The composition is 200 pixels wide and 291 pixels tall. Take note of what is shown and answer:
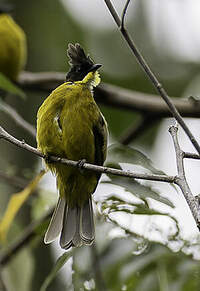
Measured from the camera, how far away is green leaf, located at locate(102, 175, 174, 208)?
2.55 m

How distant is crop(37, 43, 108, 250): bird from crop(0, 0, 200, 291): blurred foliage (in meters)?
0.10

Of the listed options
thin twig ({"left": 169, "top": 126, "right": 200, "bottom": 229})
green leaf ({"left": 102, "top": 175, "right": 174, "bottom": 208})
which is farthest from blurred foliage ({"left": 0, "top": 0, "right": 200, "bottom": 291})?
thin twig ({"left": 169, "top": 126, "right": 200, "bottom": 229})

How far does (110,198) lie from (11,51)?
1986 mm

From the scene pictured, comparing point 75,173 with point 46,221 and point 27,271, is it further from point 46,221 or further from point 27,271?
point 27,271

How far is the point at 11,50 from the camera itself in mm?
4531

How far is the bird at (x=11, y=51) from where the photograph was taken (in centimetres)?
442

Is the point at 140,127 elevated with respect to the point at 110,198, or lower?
elevated

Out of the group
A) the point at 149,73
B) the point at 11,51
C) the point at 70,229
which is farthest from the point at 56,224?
the point at 11,51

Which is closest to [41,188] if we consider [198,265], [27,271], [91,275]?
[27,271]

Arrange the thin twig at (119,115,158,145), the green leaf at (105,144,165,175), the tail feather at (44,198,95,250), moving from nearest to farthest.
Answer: the green leaf at (105,144,165,175) → the tail feather at (44,198,95,250) → the thin twig at (119,115,158,145)

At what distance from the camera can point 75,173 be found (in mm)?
3043

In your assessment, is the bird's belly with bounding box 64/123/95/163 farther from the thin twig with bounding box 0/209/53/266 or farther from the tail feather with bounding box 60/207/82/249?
the thin twig with bounding box 0/209/53/266

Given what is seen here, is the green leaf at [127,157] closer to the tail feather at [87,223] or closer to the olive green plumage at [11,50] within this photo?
the tail feather at [87,223]

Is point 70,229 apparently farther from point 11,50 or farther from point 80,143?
point 11,50
